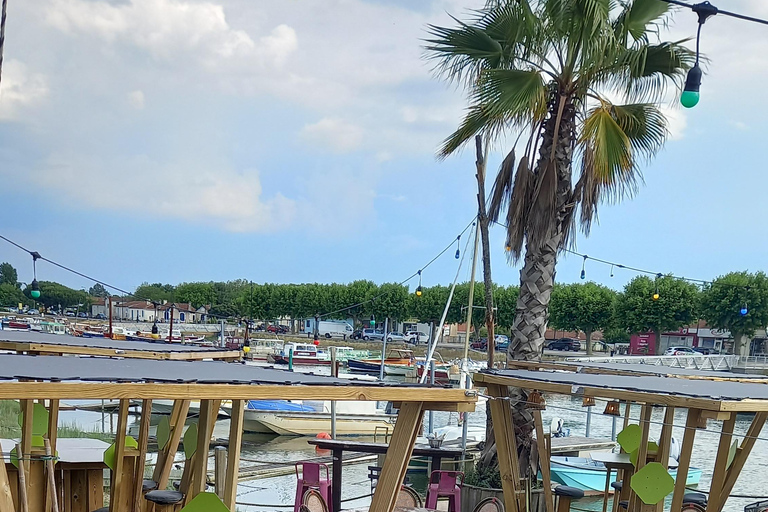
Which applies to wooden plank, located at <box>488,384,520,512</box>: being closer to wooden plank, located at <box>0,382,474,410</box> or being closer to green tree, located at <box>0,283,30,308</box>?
wooden plank, located at <box>0,382,474,410</box>

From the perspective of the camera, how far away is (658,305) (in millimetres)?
55406

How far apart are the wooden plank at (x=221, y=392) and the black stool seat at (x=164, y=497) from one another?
2239mm

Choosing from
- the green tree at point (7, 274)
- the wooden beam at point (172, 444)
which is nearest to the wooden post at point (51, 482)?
the wooden beam at point (172, 444)

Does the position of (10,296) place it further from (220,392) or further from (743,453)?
(220,392)

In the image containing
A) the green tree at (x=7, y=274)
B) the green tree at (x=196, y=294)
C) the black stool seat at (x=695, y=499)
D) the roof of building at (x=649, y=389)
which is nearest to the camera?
the roof of building at (x=649, y=389)

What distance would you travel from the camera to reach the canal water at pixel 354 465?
36.4ft

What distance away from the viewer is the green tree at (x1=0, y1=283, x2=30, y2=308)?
110 meters

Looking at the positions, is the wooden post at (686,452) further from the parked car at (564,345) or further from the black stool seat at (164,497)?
the parked car at (564,345)

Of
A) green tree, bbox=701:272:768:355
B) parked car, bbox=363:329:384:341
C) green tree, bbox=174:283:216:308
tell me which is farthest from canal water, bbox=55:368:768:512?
green tree, bbox=174:283:216:308

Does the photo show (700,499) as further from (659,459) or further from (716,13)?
(716,13)

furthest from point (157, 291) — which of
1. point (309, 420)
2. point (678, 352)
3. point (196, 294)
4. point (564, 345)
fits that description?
point (309, 420)

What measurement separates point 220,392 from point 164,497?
237 centimetres

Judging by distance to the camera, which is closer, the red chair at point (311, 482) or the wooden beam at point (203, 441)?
the wooden beam at point (203, 441)

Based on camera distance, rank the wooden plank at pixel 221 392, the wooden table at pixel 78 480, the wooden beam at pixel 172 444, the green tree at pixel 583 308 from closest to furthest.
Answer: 1. the wooden plank at pixel 221 392
2. the wooden table at pixel 78 480
3. the wooden beam at pixel 172 444
4. the green tree at pixel 583 308
